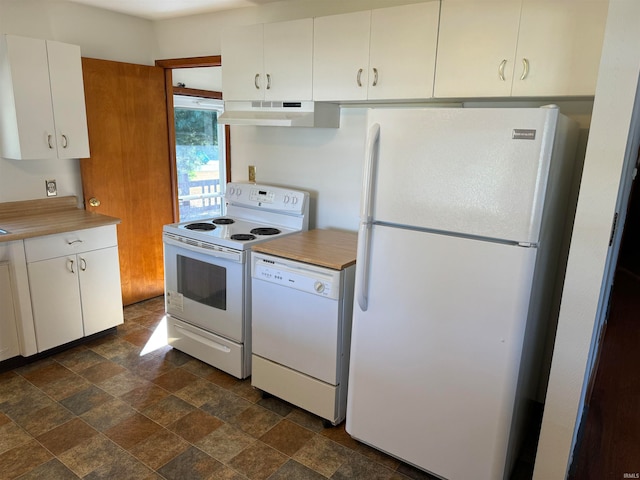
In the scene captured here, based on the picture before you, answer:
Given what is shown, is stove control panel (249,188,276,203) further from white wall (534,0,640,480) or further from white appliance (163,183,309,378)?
white wall (534,0,640,480)

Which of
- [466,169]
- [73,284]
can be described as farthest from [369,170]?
[73,284]

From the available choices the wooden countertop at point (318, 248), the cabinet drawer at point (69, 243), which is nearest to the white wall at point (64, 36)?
the cabinet drawer at point (69, 243)

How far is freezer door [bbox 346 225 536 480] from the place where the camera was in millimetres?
1698

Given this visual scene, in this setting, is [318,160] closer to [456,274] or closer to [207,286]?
[207,286]

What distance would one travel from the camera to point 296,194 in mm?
3061

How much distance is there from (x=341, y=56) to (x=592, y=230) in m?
1.63

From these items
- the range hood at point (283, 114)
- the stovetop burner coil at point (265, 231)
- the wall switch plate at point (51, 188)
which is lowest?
the stovetop burner coil at point (265, 231)

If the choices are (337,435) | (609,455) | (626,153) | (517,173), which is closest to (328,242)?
(337,435)

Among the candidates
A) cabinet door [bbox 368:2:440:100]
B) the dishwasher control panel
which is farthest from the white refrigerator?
cabinet door [bbox 368:2:440:100]

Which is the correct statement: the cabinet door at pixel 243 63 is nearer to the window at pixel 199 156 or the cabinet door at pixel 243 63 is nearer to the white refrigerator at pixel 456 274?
the white refrigerator at pixel 456 274

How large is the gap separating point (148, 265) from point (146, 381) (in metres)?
1.46

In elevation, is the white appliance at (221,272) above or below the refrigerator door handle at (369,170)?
below

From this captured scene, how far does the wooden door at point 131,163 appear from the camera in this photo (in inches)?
135

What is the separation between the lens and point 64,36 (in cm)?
327
